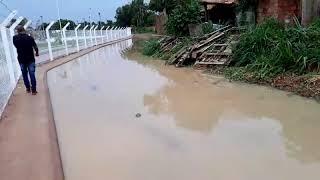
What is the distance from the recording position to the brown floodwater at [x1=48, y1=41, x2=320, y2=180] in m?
4.75

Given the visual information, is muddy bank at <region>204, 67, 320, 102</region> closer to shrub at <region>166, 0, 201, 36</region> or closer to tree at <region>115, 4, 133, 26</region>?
shrub at <region>166, 0, 201, 36</region>

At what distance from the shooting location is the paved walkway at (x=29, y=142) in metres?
4.62

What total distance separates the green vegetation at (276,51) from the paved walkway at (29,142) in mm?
5192

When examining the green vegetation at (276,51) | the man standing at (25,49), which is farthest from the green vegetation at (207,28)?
the man standing at (25,49)

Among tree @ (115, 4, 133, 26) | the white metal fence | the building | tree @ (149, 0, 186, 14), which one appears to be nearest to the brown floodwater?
the white metal fence

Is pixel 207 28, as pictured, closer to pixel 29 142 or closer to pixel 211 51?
pixel 211 51

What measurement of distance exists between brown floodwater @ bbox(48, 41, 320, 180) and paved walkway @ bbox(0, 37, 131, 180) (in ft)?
0.67

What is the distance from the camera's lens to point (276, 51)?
34.7ft

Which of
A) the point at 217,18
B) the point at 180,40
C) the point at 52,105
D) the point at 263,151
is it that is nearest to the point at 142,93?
the point at 52,105

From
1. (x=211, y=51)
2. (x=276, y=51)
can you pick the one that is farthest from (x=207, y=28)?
(x=276, y=51)

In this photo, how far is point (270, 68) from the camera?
10.2 metres

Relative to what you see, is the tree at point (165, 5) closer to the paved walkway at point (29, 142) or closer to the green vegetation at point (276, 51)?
the green vegetation at point (276, 51)

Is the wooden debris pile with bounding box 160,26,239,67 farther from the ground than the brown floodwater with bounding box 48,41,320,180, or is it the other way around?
the wooden debris pile with bounding box 160,26,239,67

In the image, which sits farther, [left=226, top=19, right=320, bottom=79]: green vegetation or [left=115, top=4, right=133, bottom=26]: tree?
[left=115, top=4, right=133, bottom=26]: tree
